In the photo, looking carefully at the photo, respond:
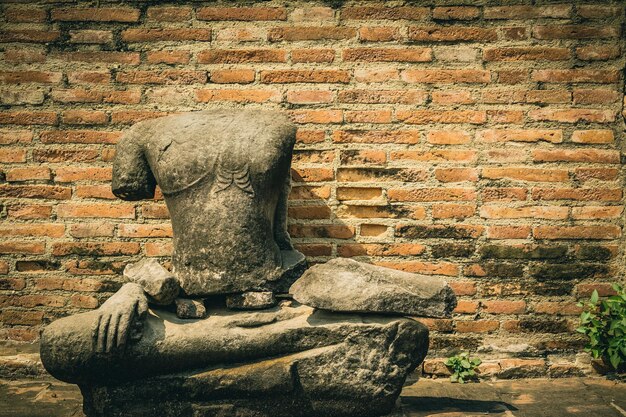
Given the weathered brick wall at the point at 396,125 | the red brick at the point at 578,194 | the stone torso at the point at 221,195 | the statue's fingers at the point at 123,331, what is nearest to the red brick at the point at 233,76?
the weathered brick wall at the point at 396,125

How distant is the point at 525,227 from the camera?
10.9ft

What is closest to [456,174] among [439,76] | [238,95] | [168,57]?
[439,76]

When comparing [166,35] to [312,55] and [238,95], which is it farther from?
[312,55]

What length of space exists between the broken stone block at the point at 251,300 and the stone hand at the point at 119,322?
39 centimetres

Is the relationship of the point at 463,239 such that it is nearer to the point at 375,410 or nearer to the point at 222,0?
the point at 375,410

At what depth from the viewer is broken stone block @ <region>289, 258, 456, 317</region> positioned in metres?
2.50

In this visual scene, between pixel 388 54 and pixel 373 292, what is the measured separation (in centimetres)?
149

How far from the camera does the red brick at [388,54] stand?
3303 mm

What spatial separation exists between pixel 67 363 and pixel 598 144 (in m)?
2.98

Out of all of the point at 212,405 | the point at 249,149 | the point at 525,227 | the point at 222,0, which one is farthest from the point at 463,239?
the point at 222,0

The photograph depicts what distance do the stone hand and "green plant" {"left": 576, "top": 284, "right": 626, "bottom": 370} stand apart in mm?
2376

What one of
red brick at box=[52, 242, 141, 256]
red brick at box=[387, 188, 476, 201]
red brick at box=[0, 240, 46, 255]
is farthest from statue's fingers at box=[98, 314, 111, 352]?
red brick at box=[387, 188, 476, 201]

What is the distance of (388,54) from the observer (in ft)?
10.8

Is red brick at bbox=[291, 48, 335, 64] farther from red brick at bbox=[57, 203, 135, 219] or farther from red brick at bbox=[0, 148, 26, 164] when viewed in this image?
red brick at bbox=[0, 148, 26, 164]
